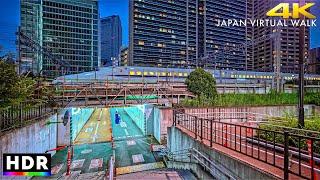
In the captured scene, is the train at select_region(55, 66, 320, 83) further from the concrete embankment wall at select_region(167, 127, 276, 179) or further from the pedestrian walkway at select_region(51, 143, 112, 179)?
the concrete embankment wall at select_region(167, 127, 276, 179)

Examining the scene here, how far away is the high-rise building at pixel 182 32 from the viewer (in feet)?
352

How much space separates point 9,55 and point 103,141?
1219 centimetres

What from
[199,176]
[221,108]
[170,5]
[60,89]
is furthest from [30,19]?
[199,176]

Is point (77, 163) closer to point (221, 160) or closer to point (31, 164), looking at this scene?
point (31, 164)

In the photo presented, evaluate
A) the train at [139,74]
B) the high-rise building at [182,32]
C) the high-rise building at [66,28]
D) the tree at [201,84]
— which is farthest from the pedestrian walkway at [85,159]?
the high-rise building at [182,32]

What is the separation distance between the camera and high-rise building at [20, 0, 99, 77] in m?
89.6

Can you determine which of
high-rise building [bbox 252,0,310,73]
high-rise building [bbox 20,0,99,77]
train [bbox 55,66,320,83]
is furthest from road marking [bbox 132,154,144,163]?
high-rise building [bbox 20,0,99,77]

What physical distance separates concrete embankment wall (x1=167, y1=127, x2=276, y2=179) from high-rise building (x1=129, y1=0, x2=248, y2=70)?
296 ft

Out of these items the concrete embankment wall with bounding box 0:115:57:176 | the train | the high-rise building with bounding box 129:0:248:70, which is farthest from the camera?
the high-rise building with bounding box 129:0:248:70

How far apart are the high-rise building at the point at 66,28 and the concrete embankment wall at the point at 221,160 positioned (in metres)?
81.3

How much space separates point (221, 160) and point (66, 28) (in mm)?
100315

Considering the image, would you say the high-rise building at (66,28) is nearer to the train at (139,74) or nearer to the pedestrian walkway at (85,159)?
the train at (139,74)

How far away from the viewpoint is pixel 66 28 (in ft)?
321

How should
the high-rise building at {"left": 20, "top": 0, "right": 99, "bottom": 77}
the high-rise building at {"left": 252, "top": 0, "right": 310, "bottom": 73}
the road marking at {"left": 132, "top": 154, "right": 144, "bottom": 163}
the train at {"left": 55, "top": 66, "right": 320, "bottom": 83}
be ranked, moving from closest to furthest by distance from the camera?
1. the road marking at {"left": 132, "top": 154, "right": 144, "bottom": 163}
2. the train at {"left": 55, "top": 66, "right": 320, "bottom": 83}
3. the high-rise building at {"left": 252, "top": 0, "right": 310, "bottom": 73}
4. the high-rise building at {"left": 20, "top": 0, "right": 99, "bottom": 77}
